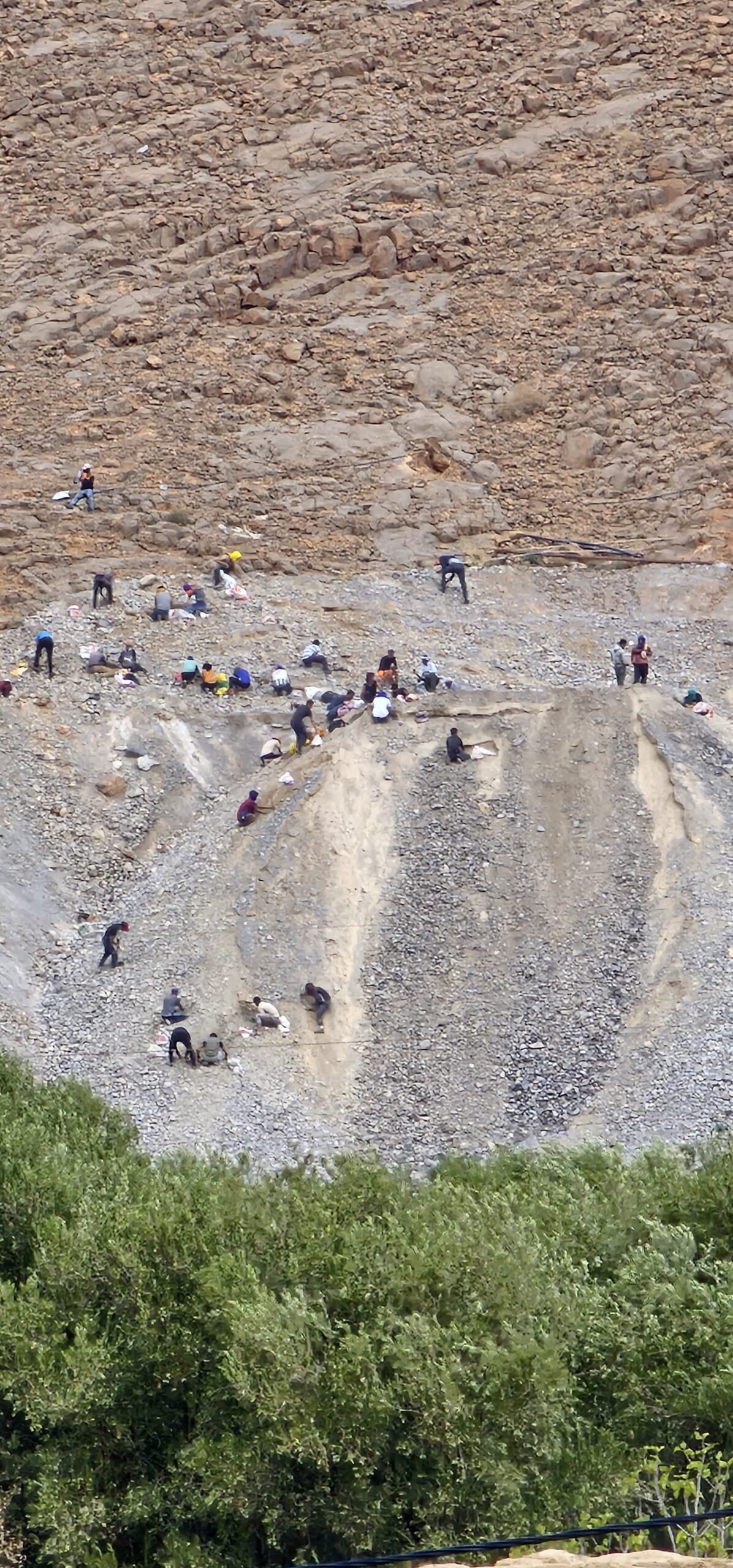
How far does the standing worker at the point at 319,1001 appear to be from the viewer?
26906 mm

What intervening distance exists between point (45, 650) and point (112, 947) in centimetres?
797

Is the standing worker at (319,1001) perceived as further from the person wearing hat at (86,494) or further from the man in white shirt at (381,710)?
the person wearing hat at (86,494)

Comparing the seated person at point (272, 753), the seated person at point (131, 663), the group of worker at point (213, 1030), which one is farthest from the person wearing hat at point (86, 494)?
the group of worker at point (213, 1030)

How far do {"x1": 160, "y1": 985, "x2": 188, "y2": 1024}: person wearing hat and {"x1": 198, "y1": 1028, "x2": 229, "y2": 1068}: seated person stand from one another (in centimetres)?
75

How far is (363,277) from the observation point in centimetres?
4688

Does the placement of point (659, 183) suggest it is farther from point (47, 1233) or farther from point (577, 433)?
point (47, 1233)

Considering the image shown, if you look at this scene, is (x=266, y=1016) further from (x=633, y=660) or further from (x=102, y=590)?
(x=102, y=590)

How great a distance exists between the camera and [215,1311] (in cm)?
1470

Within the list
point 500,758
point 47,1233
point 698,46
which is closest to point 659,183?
point 698,46

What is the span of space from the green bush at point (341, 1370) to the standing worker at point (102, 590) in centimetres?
2197

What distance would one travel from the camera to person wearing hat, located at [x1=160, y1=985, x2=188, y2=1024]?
2692 centimetres

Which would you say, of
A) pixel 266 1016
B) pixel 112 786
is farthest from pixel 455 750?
pixel 112 786

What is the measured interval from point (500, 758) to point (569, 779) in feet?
3.63

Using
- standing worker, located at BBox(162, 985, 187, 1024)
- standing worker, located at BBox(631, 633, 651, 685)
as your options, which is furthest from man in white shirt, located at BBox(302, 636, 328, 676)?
standing worker, located at BBox(162, 985, 187, 1024)
